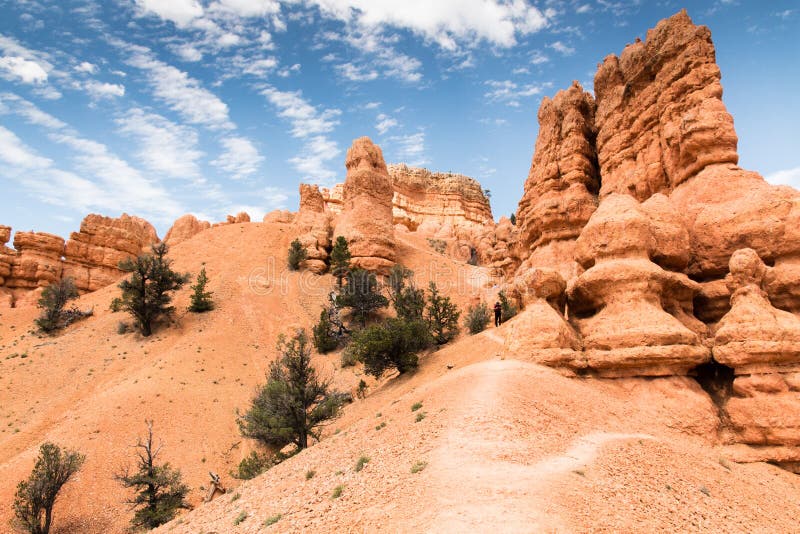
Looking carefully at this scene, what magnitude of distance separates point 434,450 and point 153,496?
13.7 m

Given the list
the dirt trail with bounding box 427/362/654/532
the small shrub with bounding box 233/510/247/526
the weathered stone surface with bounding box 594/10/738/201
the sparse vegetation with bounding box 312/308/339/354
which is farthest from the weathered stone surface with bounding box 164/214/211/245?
the dirt trail with bounding box 427/362/654/532

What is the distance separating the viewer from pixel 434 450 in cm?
810

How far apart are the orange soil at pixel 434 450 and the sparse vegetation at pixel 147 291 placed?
3793mm

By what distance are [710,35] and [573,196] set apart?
26.0ft

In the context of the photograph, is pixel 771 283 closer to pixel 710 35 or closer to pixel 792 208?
pixel 792 208

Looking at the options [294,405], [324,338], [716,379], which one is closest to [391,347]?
[294,405]

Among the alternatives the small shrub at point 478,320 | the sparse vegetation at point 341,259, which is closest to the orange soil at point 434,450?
the small shrub at point 478,320

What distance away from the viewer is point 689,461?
9359 millimetres

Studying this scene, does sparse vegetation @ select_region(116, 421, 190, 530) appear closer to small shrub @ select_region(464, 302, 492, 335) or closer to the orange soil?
the orange soil

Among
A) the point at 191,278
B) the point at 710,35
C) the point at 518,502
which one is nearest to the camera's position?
the point at 518,502

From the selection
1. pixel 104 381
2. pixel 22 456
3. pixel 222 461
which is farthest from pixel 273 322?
pixel 22 456

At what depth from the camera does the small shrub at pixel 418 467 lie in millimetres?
7406

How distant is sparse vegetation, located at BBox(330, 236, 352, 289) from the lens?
118 feet

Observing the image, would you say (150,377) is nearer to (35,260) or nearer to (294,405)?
(294,405)
